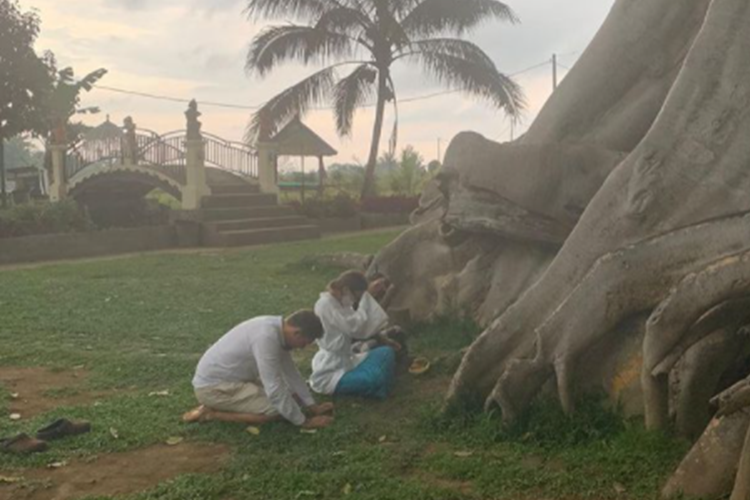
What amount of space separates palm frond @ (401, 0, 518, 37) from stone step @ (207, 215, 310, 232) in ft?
21.9

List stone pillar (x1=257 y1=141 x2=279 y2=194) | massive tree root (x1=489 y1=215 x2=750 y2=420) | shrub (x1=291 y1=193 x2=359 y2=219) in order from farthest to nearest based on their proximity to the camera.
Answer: shrub (x1=291 y1=193 x2=359 y2=219), stone pillar (x1=257 y1=141 x2=279 y2=194), massive tree root (x1=489 y1=215 x2=750 y2=420)

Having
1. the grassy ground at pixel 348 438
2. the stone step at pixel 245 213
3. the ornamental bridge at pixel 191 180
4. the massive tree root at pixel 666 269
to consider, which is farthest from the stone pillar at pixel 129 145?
the massive tree root at pixel 666 269

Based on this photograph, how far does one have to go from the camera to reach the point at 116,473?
5422 millimetres

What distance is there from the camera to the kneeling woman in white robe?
6.80 meters

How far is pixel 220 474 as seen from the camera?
208 inches

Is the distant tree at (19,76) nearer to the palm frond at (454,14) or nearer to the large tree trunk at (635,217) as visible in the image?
the palm frond at (454,14)

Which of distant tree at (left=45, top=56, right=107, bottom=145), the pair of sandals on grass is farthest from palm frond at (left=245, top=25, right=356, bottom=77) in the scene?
the pair of sandals on grass

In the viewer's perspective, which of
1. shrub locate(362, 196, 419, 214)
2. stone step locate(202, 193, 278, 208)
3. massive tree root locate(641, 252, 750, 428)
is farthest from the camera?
shrub locate(362, 196, 419, 214)

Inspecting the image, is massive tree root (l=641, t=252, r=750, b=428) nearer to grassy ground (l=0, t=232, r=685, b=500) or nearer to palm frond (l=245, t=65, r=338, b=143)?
grassy ground (l=0, t=232, r=685, b=500)

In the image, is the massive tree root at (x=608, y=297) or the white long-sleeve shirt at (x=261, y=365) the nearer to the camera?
the massive tree root at (x=608, y=297)

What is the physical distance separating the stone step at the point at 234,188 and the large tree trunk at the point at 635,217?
671 inches

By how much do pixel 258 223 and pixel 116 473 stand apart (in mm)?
17443

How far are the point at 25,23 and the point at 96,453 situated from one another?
21.7m

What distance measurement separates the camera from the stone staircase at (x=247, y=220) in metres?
21.6
